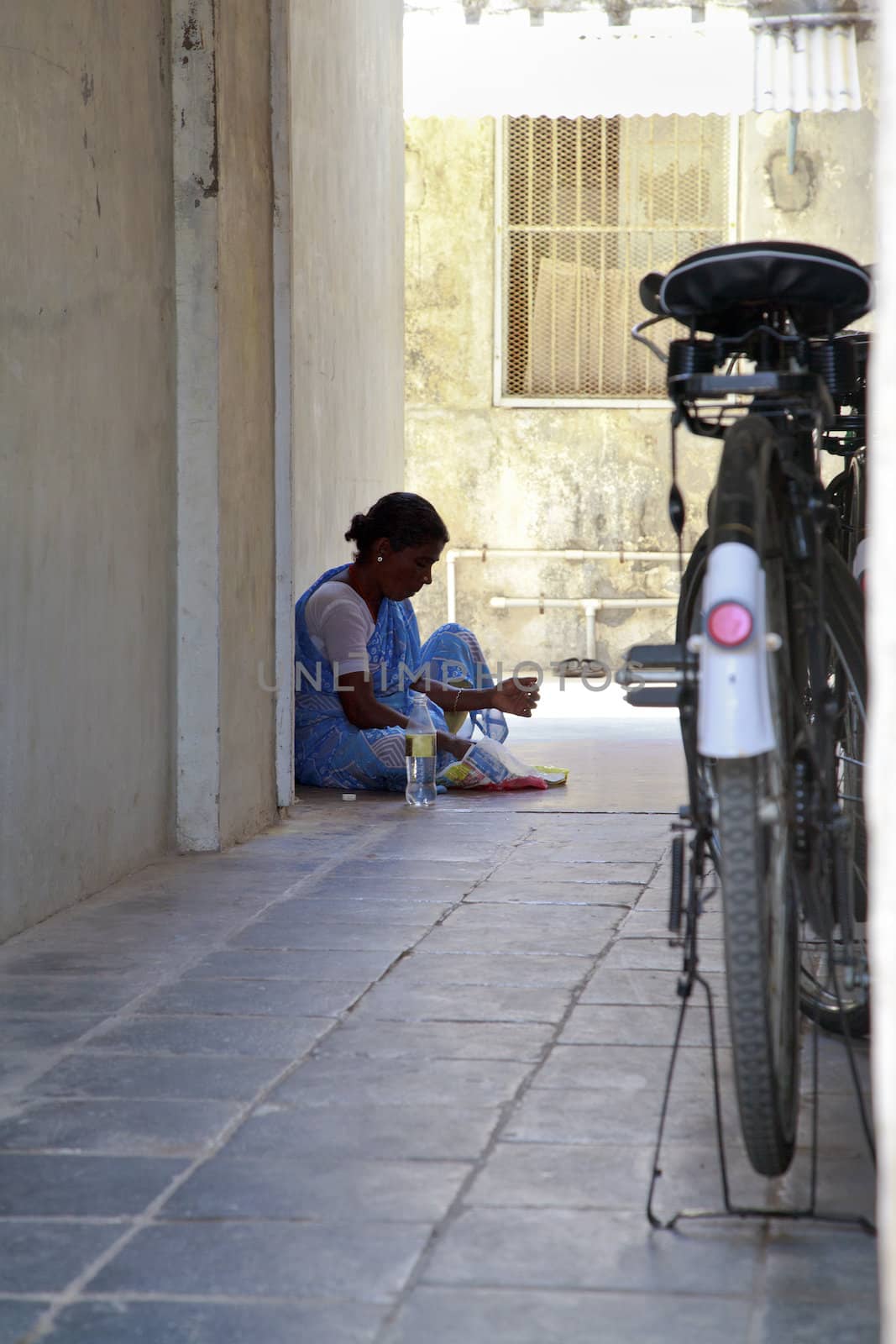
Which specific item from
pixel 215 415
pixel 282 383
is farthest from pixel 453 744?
pixel 215 415

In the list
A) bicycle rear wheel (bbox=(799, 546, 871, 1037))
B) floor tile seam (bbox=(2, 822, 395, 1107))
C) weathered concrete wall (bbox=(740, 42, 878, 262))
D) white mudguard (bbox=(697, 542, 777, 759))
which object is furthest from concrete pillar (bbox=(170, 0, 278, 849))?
weathered concrete wall (bbox=(740, 42, 878, 262))

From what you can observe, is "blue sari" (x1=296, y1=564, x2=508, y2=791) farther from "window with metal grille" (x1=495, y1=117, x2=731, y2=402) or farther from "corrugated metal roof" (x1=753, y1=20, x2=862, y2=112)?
"corrugated metal roof" (x1=753, y1=20, x2=862, y2=112)

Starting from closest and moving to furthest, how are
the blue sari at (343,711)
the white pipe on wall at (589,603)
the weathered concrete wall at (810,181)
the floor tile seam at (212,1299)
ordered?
the floor tile seam at (212,1299) < the blue sari at (343,711) < the weathered concrete wall at (810,181) < the white pipe on wall at (589,603)

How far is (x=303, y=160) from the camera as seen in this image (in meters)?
7.41

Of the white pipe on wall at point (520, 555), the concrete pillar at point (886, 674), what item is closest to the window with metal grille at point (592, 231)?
the white pipe on wall at point (520, 555)

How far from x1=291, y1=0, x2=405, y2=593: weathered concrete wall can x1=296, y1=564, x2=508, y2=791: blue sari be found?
0.57m

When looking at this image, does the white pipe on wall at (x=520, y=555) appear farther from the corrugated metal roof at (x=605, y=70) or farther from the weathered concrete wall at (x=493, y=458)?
the corrugated metal roof at (x=605, y=70)

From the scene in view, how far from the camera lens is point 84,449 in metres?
4.67

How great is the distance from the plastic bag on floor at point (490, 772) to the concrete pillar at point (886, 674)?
17.3 feet

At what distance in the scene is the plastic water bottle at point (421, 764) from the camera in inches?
252

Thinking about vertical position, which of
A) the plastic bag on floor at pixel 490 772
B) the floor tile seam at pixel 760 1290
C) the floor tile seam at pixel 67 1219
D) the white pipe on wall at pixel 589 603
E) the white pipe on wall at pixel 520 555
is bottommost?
the floor tile seam at pixel 67 1219

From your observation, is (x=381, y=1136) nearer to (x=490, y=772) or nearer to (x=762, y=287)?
(x=762, y=287)

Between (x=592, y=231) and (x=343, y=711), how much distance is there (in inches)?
312

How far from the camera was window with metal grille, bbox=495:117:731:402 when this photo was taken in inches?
533
